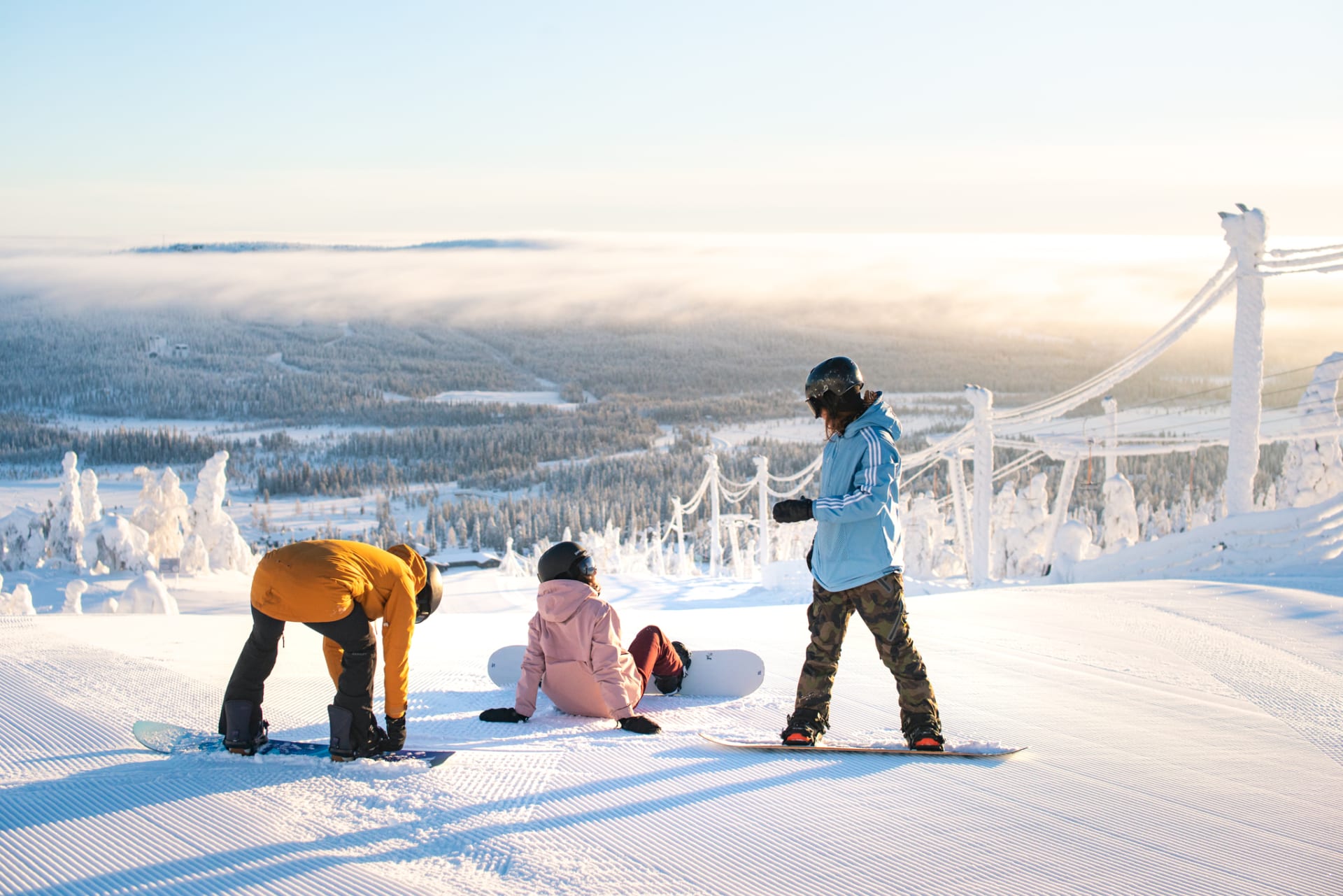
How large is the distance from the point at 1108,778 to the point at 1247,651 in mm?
3381

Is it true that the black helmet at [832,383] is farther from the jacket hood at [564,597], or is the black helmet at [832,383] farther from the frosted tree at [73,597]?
the frosted tree at [73,597]

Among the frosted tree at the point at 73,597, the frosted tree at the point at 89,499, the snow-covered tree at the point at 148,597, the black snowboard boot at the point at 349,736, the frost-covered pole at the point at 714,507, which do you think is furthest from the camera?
the frosted tree at the point at 89,499

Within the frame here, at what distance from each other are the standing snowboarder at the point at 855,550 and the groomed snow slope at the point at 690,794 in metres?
0.29

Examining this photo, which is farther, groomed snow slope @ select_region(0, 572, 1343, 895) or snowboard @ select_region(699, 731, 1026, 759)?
snowboard @ select_region(699, 731, 1026, 759)

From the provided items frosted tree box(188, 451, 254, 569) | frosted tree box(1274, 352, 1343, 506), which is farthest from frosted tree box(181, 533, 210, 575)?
frosted tree box(1274, 352, 1343, 506)

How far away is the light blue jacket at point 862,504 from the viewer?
13.8 ft

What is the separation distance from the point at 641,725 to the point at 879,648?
1.28 m

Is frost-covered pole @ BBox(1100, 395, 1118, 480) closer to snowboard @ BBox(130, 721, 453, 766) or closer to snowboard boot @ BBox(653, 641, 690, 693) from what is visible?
snowboard boot @ BBox(653, 641, 690, 693)

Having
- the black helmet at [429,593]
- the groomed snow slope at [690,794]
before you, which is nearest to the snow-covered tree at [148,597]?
the groomed snow slope at [690,794]

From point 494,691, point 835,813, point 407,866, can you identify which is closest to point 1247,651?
point 835,813

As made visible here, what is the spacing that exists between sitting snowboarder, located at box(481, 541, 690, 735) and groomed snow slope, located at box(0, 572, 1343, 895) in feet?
0.46

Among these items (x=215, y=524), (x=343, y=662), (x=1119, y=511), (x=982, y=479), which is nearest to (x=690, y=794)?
(x=343, y=662)

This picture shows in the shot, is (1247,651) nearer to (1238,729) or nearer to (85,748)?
(1238,729)

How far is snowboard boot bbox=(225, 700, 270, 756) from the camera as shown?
158 inches
